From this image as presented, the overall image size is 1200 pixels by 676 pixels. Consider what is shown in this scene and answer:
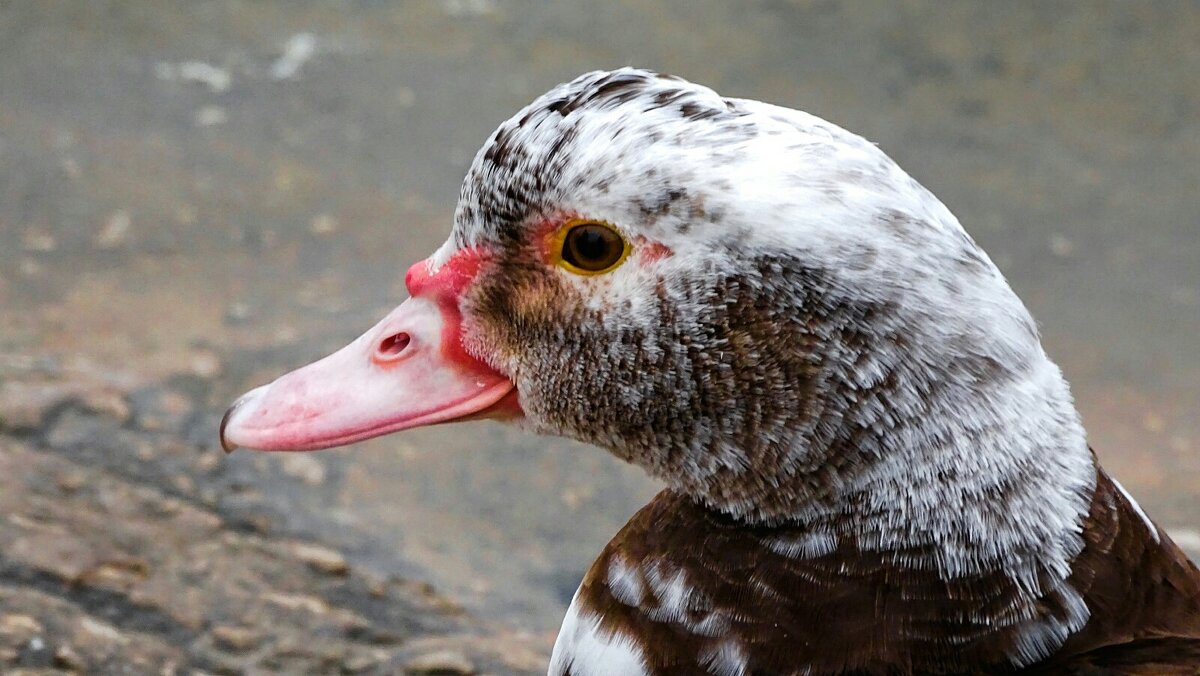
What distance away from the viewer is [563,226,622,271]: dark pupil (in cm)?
193

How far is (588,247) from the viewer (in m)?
1.95

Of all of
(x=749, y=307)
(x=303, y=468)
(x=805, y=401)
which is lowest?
(x=303, y=468)

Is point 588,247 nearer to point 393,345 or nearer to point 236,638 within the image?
point 393,345

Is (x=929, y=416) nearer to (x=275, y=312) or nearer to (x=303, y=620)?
(x=303, y=620)

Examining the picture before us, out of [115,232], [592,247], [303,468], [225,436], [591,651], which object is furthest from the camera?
[115,232]

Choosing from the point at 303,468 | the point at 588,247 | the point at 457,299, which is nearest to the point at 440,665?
the point at 303,468

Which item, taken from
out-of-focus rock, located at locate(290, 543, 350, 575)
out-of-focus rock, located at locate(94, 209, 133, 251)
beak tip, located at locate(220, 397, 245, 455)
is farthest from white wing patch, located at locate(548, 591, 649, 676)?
out-of-focus rock, located at locate(94, 209, 133, 251)

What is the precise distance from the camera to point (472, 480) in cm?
375

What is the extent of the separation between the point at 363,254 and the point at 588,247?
2886mm

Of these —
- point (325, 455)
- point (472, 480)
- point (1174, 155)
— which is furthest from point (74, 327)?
point (1174, 155)

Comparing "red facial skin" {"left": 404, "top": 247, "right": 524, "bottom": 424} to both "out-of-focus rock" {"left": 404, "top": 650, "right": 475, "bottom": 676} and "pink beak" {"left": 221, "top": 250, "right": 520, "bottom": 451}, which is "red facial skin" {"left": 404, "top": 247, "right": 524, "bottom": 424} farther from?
"out-of-focus rock" {"left": 404, "top": 650, "right": 475, "bottom": 676}

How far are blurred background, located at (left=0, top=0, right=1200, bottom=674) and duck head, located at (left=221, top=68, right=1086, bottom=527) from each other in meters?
1.16

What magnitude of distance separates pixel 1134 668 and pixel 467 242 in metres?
1.04

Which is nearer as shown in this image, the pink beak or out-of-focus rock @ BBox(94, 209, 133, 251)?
the pink beak
